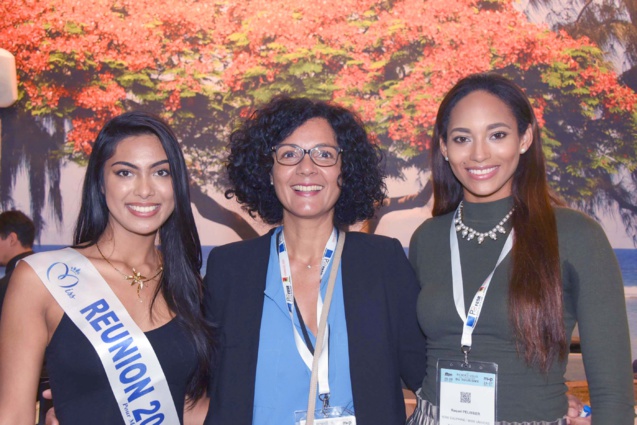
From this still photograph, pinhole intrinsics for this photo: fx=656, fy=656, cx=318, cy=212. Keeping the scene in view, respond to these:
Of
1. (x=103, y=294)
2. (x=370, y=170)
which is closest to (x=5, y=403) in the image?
(x=103, y=294)

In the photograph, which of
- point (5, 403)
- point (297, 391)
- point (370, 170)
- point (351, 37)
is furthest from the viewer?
point (351, 37)

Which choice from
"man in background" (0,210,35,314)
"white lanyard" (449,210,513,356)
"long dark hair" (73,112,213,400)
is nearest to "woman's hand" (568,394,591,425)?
"white lanyard" (449,210,513,356)

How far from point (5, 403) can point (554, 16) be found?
16.0 ft

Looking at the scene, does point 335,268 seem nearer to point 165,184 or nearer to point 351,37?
point 165,184

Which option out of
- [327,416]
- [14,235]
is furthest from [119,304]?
[14,235]

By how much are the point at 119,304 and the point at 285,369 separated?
60 cm

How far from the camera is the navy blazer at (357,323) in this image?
2.03 m

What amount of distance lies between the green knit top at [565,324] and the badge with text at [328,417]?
0.29m

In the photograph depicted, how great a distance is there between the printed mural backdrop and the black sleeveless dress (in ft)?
10.4

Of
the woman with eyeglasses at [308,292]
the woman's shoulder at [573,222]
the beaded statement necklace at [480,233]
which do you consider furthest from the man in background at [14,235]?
the woman's shoulder at [573,222]

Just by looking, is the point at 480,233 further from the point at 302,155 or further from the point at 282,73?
the point at 282,73

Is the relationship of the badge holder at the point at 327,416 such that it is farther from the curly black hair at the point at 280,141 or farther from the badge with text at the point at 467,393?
the curly black hair at the point at 280,141

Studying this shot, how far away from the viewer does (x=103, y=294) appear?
2176mm

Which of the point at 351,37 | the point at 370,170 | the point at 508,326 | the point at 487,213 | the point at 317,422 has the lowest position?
the point at 317,422
